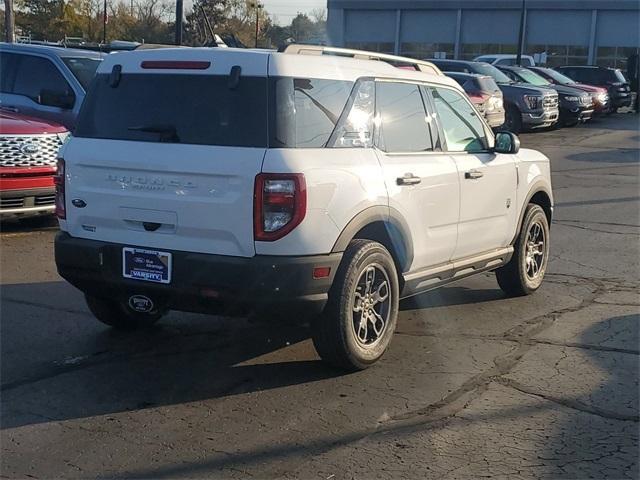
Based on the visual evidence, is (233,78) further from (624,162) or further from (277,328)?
(624,162)

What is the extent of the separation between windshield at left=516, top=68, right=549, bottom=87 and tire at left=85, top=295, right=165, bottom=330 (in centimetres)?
2165

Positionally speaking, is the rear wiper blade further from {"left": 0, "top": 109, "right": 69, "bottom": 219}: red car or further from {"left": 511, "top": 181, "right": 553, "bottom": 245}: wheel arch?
{"left": 0, "top": 109, "right": 69, "bottom": 219}: red car

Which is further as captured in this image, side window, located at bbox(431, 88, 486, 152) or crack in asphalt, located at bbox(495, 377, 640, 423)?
side window, located at bbox(431, 88, 486, 152)

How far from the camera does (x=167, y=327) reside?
640 cm

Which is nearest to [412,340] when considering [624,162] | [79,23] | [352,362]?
[352,362]

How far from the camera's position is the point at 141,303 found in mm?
5258

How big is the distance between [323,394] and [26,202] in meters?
5.36

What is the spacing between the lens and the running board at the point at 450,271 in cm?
595

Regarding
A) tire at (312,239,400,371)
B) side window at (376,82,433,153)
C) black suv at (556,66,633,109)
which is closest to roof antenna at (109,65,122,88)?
side window at (376,82,433,153)

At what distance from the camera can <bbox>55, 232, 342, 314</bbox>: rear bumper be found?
4805 mm

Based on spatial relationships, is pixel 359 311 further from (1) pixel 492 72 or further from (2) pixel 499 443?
(1) pixel 492 72

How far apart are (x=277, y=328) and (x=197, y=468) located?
2.35 m

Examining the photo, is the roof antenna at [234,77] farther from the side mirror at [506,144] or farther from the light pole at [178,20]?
the light pole at [178,20]

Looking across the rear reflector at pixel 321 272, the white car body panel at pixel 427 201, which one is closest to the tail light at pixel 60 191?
the rear reflector at pixel 321 272
